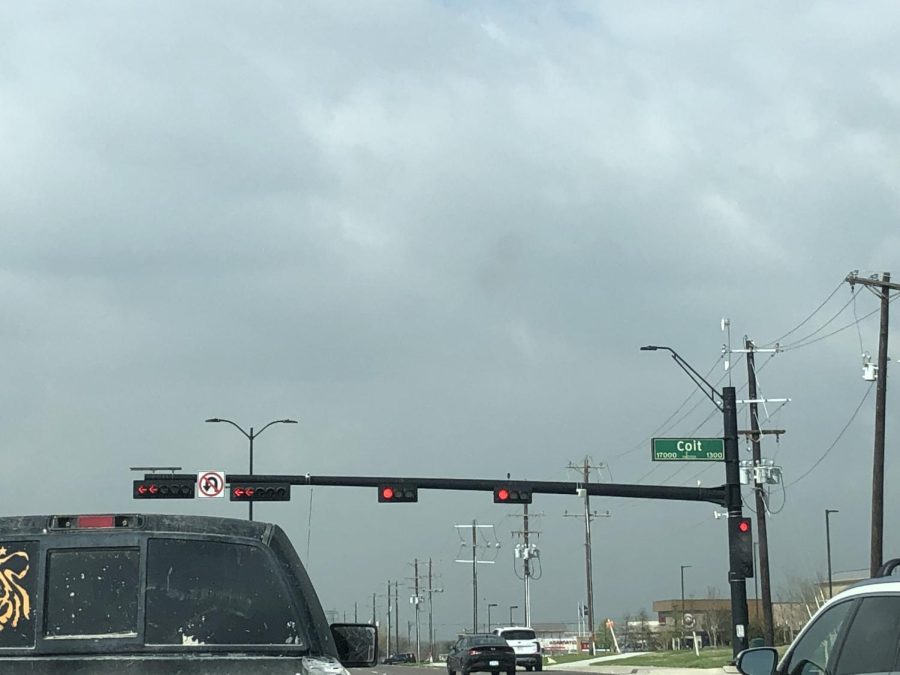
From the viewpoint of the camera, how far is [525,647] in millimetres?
60531

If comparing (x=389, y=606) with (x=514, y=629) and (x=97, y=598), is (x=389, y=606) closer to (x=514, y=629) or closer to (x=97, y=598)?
(x=514, y=629)

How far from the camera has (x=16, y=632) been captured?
5367 millimetres

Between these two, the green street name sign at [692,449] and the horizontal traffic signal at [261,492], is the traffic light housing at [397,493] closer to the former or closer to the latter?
the horizontal traffic signal at [261,492]

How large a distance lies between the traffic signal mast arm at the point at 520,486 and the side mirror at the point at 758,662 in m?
33.2

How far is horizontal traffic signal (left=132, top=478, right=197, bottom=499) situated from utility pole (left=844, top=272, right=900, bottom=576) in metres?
21.5

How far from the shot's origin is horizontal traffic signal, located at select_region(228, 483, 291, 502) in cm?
4444

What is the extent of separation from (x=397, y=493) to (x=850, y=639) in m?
36.9

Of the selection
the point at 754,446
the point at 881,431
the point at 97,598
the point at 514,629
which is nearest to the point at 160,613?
the point at 97,598

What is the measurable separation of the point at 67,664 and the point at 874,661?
3.62 meters

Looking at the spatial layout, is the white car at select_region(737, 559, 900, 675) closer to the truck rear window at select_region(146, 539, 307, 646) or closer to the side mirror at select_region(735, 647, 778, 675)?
the side mirror at select_region(735, 647, 778, 675)

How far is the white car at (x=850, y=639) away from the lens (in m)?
6.23

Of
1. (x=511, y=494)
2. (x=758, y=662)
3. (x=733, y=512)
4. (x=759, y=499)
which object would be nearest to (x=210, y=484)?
(x=511, y=494)

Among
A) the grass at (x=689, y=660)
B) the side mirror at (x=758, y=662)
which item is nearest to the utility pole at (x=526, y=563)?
the grass at (x=689, y=660)

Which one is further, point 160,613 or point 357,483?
point 357,483
